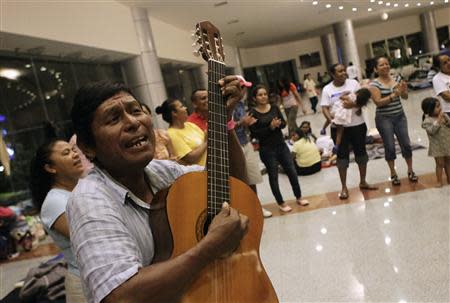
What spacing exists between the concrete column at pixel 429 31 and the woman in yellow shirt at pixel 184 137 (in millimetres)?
25057

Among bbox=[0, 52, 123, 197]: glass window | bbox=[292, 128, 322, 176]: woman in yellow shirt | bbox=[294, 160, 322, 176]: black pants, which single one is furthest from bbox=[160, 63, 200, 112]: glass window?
bbox=[294, 160, 322, 176]: black pants

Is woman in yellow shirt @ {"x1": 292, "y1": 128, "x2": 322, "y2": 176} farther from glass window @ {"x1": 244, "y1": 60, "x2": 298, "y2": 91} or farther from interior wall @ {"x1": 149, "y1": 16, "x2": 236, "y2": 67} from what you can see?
glass window @ {"x1": 244, "y1": 60, "x2": 298, "y2": 91}

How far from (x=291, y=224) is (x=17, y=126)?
4.39 meters

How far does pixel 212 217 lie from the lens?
1.27 metres

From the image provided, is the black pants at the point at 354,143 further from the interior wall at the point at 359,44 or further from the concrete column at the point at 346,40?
the interior wall at the point at 359,44

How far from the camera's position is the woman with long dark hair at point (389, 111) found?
467 cm

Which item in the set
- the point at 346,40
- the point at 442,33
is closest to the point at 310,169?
the point at 346,40

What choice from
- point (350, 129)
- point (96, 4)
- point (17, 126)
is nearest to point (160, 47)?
point (96, 4)

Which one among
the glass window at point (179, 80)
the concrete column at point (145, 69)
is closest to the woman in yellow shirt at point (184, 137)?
the concrete column at point (145, 69)

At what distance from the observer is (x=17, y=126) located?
6164mm

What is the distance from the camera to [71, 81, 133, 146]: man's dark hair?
1.13 m

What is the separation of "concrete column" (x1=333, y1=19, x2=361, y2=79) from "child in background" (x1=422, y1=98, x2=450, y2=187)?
1468 centimetres

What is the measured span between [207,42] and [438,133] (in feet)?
12.2

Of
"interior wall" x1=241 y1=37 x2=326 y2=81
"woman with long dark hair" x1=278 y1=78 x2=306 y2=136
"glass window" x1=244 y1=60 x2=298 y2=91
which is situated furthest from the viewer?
Result: "glass window" x1=244 y1=60 x2=298 y2=91
